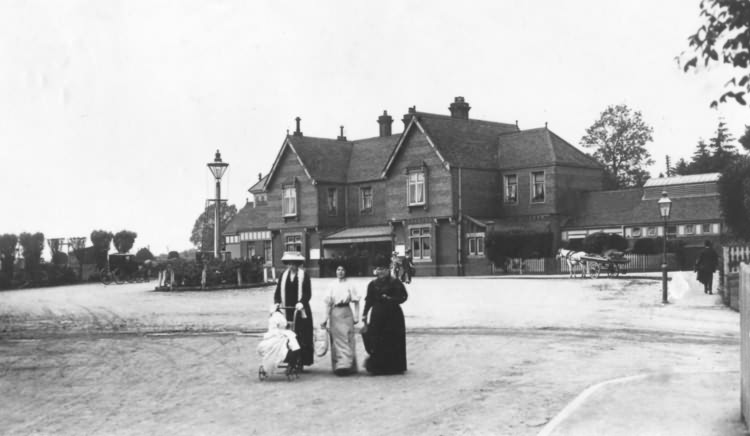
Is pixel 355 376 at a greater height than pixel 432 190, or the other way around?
pixel 432 190

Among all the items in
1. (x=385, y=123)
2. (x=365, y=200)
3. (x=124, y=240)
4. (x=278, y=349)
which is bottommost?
(x=278, y=349)

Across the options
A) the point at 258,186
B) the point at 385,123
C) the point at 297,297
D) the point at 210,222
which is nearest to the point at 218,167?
the point at 297,297

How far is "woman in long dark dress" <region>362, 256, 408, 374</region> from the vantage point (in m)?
13.3

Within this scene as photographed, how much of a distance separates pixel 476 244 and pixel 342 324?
39197 millimetres

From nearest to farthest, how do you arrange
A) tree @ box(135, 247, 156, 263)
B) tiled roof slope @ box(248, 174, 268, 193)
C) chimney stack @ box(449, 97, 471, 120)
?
chimney stack @ box(449, 97, 471, 120) < tree @ box(135, 247, 156, 263) < tiled roof slope @ box(248, 174, 268, 193)

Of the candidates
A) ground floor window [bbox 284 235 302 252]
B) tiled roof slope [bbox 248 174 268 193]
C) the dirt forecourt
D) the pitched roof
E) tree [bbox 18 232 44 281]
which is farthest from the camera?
tiled roof slope [bbox 248 174 268 193]

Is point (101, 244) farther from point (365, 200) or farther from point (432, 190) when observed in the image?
point (432, 190)

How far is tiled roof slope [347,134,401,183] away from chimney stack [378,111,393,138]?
1.52 metres

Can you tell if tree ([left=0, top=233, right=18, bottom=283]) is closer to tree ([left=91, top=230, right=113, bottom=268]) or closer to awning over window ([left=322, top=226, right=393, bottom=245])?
tree ([left=91, top=230, right=113, bottom=268])

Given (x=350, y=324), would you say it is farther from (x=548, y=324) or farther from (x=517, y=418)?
(x=548, y=324)

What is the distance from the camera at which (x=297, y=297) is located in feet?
45.8

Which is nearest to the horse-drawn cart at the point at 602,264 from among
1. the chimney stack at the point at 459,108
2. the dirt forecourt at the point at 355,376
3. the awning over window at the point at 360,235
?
the dirt forecourt at the point at 355,376

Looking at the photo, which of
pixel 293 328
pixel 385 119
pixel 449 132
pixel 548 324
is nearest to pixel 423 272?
pixel 449 132

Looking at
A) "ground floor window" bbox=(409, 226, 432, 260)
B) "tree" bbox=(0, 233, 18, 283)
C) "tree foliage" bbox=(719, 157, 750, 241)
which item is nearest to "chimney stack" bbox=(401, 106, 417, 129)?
"ground floor window" bbox=(409, 226, 432, 260)
